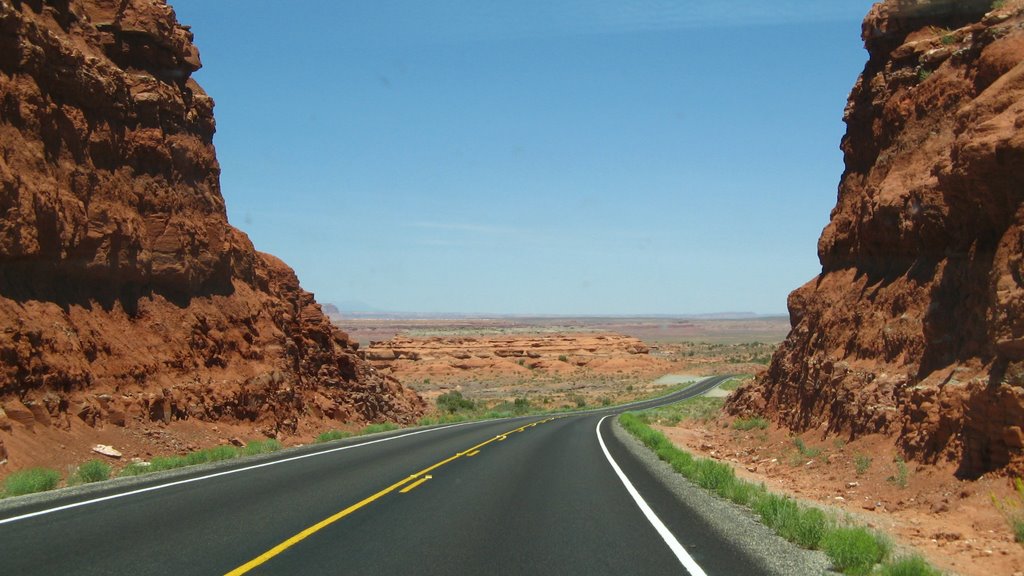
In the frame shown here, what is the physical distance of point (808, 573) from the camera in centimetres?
785

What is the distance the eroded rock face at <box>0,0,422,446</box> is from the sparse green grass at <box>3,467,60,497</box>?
2.16 metres

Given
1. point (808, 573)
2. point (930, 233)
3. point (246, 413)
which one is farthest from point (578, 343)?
point (808, 573)

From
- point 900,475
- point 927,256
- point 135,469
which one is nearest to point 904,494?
point 900,475

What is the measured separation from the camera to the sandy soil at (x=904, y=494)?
9.11 m

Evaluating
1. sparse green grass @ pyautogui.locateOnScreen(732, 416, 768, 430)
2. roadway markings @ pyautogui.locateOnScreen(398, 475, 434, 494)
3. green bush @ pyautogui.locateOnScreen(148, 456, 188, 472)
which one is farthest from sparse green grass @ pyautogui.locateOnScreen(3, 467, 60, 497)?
sparse green grass @ pyautogui.locateOnScreen(732, 416, 768, 430)

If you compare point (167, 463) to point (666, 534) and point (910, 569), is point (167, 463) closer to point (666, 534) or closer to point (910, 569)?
point (666, 534)

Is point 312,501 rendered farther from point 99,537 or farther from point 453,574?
point 453,574

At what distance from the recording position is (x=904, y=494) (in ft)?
41.1

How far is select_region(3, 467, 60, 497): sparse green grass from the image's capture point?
13.2 m

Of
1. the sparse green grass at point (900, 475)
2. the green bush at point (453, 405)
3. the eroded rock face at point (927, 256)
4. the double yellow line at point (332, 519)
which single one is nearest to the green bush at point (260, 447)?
the double yellow line at point (332, 519)

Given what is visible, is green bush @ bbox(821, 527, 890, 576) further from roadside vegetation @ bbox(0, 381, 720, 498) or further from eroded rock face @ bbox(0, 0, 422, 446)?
eroded rock face @ bbox(0, 0, 422, 446)

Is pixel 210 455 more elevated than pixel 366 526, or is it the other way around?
pixel 366 526

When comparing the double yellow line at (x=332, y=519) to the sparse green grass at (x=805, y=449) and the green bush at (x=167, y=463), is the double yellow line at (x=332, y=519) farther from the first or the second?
the sparse green grass at (x=805, y=449)

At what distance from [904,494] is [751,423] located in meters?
12.3
